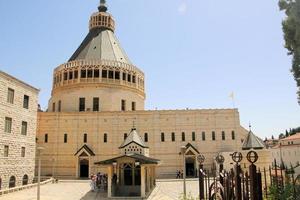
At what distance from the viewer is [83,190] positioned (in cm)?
2845

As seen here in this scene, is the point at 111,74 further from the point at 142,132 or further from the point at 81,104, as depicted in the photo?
the point at 142,132

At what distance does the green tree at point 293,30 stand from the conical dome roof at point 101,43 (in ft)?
123

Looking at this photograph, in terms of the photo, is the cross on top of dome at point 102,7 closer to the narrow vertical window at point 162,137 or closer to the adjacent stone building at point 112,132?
the adjacent stone building at point 112,132

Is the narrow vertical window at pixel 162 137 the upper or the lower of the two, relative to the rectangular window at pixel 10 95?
lower

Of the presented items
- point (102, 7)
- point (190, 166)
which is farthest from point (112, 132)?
point (102, 7)

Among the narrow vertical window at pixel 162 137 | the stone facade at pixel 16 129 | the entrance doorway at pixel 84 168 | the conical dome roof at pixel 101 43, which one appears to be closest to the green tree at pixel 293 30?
the stone facade at pixel 16 129

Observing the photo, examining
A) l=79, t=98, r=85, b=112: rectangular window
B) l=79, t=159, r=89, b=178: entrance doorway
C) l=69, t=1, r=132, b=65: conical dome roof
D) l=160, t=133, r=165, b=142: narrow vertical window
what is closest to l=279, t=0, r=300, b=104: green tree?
l=160, t=133, r=165, b=142: narrow vertical window

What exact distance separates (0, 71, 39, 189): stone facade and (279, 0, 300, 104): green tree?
2414cm

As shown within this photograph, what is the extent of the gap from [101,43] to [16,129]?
1019 inches

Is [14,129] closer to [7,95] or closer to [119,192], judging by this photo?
[7,95]

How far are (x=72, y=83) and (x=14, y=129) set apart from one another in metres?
18.0

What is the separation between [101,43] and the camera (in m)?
52.3

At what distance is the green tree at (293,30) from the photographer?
12.0 m

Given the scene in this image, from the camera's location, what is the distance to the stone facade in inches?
1094
